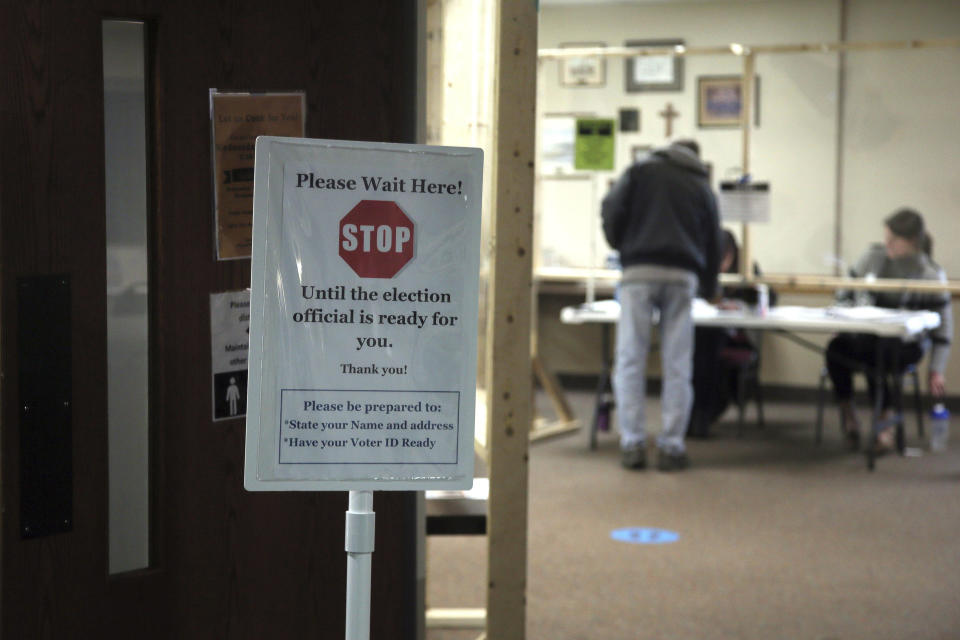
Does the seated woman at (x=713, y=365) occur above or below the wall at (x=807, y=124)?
below

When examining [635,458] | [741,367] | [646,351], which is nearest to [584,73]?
[741,367]

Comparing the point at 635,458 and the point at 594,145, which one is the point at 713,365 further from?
the point at 594,145

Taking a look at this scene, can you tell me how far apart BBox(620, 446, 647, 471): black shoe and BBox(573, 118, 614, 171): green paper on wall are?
4.97ft

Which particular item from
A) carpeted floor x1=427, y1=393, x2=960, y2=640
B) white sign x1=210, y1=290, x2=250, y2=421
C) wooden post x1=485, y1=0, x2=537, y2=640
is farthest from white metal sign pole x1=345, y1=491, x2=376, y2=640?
carpeted floor x1=427, y1=393, x2=960, y2=640

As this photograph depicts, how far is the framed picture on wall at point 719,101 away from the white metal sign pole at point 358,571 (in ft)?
21.6

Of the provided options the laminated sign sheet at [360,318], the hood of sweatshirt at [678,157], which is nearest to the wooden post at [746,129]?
the hood of sweatshirt at [678,157]

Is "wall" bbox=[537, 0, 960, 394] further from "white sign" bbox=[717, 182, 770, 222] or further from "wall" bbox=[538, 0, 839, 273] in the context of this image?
"white sign" bbox=[717, 182, 770, 222]

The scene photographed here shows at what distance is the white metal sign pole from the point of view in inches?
60.4

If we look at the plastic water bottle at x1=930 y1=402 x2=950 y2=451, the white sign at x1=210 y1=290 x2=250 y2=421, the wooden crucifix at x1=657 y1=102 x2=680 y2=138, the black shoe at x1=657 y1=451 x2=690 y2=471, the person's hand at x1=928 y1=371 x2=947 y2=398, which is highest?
the wooden crucifix at x1=657 y1=102 x2=680 y2=138

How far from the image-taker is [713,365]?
641 cm

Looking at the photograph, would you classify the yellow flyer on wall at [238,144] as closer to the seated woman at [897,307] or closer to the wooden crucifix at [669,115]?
the seated woman at [897,307]

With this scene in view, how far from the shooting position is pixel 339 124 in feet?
7.22

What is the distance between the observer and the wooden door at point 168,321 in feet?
6.25

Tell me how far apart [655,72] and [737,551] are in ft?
14.4
